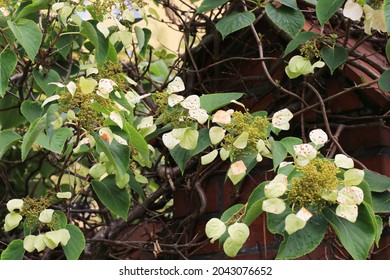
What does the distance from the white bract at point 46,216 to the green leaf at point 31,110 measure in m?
0.22

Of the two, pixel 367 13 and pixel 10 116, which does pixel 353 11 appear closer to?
pixel 367 13

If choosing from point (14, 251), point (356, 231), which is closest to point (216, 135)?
point (356, 231)

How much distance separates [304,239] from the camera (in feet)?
2.59

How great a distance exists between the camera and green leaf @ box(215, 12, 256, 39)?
1.11 m

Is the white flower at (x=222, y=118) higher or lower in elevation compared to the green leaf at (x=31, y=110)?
higher

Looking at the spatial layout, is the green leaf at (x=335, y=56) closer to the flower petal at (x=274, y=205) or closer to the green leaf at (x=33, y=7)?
the flower petal at (x=274, y=205)

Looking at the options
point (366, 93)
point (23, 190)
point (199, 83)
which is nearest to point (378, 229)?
point (366, 93)

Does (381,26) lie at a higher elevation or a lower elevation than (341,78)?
higher

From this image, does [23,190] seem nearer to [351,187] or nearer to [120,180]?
[120,180]

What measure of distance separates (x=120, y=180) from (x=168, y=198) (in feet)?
1.29

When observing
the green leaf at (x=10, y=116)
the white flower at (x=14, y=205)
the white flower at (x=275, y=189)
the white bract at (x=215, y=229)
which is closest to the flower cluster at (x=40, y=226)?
the white flower at (x=14, y=205)

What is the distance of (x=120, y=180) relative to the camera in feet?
3.44

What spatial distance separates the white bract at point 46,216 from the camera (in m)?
0.98

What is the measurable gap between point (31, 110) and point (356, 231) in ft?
1.96
